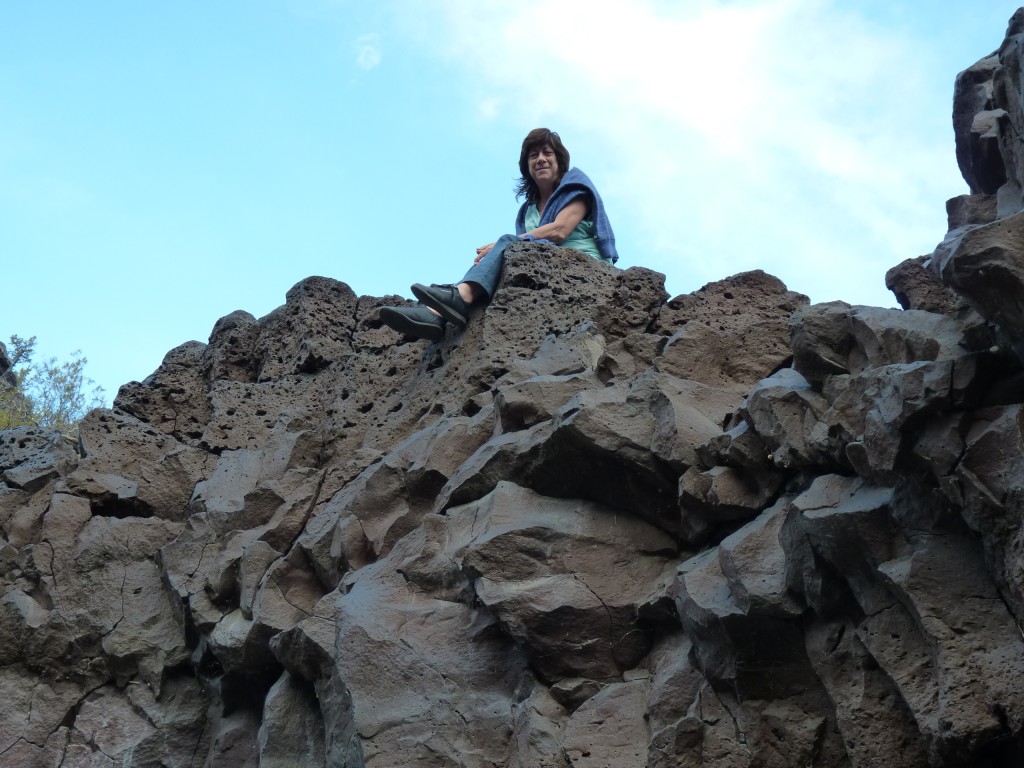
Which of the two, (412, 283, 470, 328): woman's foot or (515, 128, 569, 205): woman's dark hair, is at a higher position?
(515, 128, 569, 205): woman's dark hair

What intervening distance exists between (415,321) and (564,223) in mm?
1260

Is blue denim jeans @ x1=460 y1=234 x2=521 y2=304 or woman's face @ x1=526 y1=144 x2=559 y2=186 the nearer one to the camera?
blue denim jeans @ x1=460 y1=234 x2=521 y2=304

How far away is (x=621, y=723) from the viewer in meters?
5.91

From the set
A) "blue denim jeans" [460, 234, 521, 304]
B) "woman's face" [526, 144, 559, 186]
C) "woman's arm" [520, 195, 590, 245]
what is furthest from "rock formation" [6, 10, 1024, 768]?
"woman's face" [526, 144, 559, 186]

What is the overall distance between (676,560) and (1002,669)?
2.05m

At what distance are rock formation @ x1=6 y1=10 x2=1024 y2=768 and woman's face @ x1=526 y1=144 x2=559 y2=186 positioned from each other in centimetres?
67

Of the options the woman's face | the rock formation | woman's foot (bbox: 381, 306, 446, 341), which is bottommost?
the rock formation

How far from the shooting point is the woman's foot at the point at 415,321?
8.82 metres

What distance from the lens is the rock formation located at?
5.08 m

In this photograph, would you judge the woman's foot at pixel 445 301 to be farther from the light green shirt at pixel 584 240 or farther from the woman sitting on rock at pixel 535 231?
the light green shirt at pixel 584 240

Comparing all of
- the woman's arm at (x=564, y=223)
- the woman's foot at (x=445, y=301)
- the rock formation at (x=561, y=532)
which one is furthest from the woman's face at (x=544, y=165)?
the woman's foot at (x=445, y=301)

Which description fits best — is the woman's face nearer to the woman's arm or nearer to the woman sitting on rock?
the woman sitting on rock

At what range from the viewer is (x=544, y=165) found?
9.50m

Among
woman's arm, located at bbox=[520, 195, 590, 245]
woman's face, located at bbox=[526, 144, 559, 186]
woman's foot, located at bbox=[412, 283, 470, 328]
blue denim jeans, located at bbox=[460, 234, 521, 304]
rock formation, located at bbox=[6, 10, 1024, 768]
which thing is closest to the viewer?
rock formation, located at bbox=[6, 10, 1024, 768]
